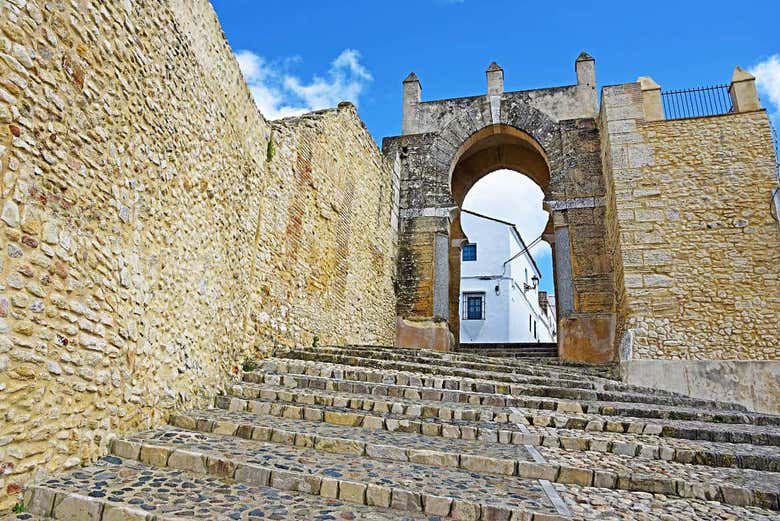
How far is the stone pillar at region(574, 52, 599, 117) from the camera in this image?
37.1 ft

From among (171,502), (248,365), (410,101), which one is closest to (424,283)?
(410,101)

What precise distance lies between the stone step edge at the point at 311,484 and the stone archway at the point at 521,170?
25.0 feet

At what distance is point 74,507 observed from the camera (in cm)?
256

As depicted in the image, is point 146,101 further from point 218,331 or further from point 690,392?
point 690,392

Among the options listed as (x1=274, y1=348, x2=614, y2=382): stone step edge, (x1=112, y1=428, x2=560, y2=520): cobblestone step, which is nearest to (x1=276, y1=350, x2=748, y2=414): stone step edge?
(x1=274, y1=348, x2=614, y2=382): stone step edge

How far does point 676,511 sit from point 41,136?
161 inches

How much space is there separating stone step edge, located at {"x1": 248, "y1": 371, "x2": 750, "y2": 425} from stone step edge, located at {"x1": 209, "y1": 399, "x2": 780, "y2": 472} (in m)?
0.81

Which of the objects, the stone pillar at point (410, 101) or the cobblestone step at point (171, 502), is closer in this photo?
the cobblestone step at point (171, 502)

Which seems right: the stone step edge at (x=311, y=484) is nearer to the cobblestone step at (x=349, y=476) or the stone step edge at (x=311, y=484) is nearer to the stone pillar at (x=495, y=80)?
the cobblestone step at (x=349, y=476)

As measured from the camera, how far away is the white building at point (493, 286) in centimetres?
2497

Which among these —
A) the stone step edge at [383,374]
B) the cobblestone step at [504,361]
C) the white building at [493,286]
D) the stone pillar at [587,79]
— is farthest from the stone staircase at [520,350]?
the white building at [493,286]

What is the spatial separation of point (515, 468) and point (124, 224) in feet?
10.5

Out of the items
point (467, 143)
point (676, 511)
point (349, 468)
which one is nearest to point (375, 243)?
point (467, 143)

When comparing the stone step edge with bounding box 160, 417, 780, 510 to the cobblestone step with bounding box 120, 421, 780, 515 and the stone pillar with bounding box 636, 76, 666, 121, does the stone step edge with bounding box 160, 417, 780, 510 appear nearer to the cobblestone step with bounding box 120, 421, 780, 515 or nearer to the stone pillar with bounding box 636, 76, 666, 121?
the cobblestone step with bounding box 120, 421, 780, 515
